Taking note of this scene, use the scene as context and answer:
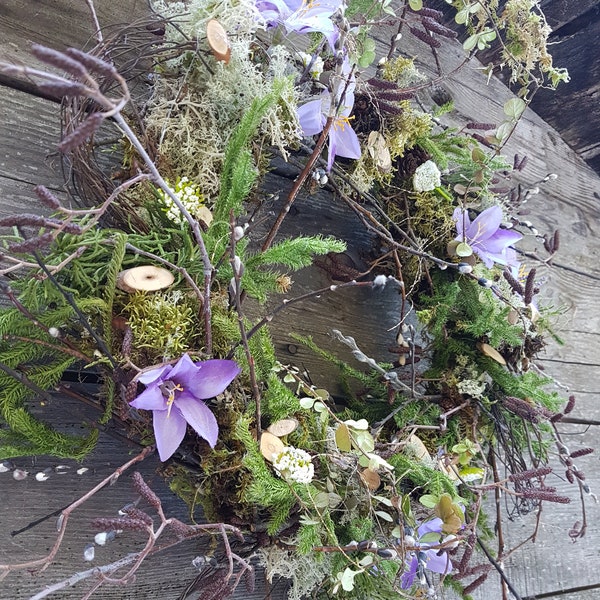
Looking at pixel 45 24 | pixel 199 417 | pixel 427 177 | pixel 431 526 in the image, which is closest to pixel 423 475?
pixel 431 526

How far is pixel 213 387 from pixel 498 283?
Answer: 2.18 feet

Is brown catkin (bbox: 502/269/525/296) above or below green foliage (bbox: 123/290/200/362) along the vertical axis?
above

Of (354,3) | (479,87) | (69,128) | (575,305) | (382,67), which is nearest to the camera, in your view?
(69,128)

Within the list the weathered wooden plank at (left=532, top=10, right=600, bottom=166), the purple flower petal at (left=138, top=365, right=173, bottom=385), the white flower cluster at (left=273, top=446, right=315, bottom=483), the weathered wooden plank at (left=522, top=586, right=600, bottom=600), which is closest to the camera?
the purple flower petal at (left=138, top=365, right=173, bottom=385)

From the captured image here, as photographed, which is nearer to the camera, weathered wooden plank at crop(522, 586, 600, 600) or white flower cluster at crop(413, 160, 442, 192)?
white flower cluster at crop(413, 160, 442, 192)

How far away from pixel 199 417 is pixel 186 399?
3 centimetres

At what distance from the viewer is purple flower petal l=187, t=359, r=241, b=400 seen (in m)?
0.68

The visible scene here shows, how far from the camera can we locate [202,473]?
820mm

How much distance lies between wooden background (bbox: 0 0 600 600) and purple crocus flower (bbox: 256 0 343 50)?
29 centimetres

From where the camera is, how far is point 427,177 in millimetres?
995

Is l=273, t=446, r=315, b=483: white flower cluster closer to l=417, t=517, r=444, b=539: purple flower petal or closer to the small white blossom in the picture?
l=417, t=517, r=444, b=539: purple flower petal

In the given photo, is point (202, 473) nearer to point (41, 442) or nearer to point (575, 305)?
point (41, 442)

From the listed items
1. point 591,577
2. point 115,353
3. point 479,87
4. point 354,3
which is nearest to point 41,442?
point 115,353

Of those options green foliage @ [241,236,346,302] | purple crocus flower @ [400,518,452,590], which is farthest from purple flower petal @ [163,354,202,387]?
purple crocus flower @ [400,518,452,590]
